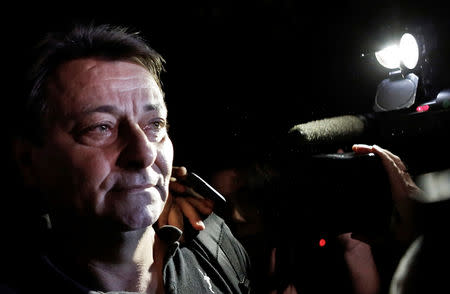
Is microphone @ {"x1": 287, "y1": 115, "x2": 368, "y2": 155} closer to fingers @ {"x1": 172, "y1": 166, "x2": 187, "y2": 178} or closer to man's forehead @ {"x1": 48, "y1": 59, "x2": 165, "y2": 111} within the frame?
fingers @ {"x1": 172, "y1": 166, "x2": 187, "y2": 178}

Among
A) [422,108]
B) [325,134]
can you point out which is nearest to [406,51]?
[422,108]

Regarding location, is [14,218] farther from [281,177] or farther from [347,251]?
[347,251]

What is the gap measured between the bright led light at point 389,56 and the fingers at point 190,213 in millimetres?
1779

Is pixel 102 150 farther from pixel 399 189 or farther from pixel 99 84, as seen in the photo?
pixel 399 189

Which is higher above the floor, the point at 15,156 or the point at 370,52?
the point at 370,52

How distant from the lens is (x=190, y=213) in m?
1.85

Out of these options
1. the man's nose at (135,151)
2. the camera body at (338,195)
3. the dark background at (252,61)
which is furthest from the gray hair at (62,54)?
the dark background at (252,61)

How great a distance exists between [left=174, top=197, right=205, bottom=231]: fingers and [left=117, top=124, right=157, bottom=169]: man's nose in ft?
1.56

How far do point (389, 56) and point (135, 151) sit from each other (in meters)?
2.12

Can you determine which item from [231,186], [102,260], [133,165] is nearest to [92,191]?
[133,165]

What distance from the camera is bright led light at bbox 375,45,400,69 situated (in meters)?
2.65

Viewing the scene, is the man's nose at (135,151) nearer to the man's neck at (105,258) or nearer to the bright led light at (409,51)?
the man's neck at (105,258)

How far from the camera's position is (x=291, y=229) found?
4.62 ft

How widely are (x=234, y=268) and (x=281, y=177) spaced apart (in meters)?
0.57
